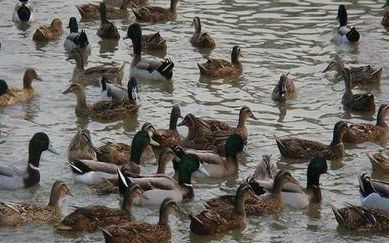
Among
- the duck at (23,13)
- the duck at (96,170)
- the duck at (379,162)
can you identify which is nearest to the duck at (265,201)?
the duck at (96,170)

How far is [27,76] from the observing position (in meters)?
18.3

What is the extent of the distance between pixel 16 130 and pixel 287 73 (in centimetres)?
474

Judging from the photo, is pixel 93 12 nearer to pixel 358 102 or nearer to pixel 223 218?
pixel 358 102

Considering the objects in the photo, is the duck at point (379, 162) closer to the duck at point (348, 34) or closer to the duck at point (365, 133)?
the duck at point (365, 133)

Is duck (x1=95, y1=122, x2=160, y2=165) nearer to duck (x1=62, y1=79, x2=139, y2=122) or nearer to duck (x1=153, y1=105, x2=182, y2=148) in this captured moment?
duck (x1=153, y1=105, x2=182, y2=148)

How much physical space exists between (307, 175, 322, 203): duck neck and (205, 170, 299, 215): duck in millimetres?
270

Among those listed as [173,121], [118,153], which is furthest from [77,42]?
[118,153]

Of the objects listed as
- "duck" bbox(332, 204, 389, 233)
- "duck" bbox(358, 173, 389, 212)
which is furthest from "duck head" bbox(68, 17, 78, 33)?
"duck" bbox(332, 204, 389, 233)

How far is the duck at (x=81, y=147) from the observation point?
15051mm

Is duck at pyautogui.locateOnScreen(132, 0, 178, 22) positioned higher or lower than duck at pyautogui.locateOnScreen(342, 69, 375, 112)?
higher

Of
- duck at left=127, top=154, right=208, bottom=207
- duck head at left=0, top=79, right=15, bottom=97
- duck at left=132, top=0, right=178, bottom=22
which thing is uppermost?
Answer: duck at left=132, top=0, right=178, bottom=22

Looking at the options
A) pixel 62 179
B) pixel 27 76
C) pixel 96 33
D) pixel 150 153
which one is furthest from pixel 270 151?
pixel 96 33

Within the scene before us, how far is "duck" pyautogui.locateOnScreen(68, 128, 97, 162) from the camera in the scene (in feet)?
49.4

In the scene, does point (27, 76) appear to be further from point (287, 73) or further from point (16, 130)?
point (287, 73)
